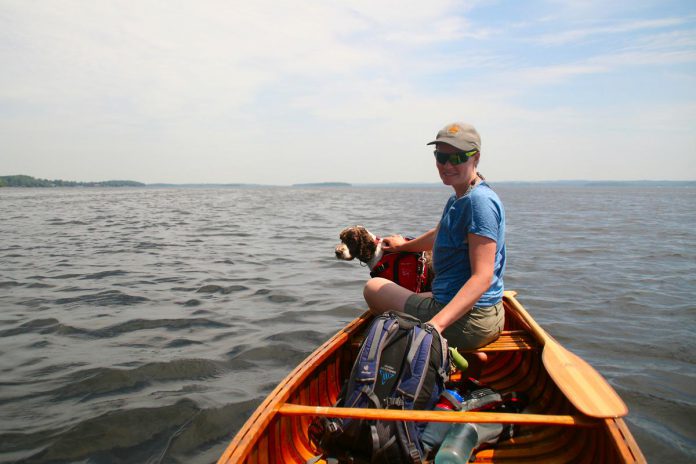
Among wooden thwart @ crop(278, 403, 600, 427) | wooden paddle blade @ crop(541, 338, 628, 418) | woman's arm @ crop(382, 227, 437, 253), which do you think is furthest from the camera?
woman's arm @ crop(382, 227, 437, 253)

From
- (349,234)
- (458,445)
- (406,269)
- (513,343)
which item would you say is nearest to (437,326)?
(458,445)

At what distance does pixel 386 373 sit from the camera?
3.21 m

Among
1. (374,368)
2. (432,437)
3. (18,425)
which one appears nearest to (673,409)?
(432,437)

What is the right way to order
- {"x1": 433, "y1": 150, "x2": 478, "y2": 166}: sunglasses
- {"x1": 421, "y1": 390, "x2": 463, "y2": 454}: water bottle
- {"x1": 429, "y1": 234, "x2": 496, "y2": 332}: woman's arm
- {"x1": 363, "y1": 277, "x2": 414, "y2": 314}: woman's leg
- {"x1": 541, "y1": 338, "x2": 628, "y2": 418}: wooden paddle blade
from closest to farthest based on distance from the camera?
{"x1": 541, "y1": 338, "x2": 628, "y2": 418}: wooden paddle blade < {"x1": 421, "y1": 390, "x2": 463, "y2": 454}: water bottle < {"x1": 429, "y1": 234, "x2": 496, "y2": 332}: woman's arm < {"x1": 433, "y1": 150, "x2": 478, "y2": 166}: sunglasses < {"x1": 363, "y1": 277, "x2": 414, "y2": 314}: woman's leg

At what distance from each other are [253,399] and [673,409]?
4755mm

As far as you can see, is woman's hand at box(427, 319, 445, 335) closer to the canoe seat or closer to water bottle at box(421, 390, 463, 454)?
water bottle at box(421, 390, 463, 454)

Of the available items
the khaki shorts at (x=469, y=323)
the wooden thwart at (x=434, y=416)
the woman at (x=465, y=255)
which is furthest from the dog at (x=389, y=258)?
the wooden thwart at (x=434, y=416)

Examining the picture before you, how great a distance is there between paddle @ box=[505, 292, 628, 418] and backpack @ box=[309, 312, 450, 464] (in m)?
0.92

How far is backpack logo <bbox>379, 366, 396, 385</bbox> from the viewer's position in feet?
10.5

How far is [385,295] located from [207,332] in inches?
171

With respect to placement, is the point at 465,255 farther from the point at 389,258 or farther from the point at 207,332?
the point at 207,332

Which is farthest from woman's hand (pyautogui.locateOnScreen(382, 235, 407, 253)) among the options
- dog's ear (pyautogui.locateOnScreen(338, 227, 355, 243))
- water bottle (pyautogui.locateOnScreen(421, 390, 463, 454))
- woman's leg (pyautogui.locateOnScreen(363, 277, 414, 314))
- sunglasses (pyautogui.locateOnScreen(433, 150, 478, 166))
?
water bottle (pyautogui.locateOnScreen(421, 390, 463, 454))

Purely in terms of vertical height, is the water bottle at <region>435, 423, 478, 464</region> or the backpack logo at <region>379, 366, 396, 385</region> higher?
the backpack logo at <region>379, 366, 396, 385</region>

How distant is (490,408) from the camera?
3.89 metres
